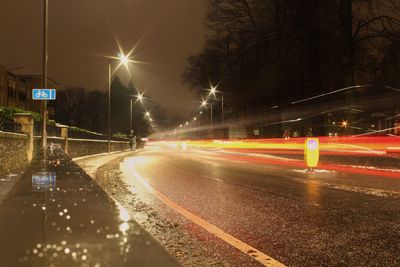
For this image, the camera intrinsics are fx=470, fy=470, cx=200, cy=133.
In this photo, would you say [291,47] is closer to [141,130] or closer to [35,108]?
[35,108]

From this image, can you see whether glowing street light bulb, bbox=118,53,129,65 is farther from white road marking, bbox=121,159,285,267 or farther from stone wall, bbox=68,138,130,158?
white road marking, bbox=121,159,285,267

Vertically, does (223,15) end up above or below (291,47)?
above

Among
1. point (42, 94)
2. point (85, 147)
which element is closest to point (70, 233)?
point (42, 94)

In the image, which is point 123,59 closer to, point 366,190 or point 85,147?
point 85,147

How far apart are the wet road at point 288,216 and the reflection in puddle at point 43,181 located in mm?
1965

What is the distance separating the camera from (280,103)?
42.6m

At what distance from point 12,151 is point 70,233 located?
11.3 meters

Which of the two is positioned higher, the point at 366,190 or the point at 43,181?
the point at 43,181

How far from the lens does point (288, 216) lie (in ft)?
25.9

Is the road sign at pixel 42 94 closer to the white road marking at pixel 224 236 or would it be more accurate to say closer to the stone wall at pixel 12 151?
the stone wall at pixel 12 151

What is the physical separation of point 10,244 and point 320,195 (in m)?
7.95

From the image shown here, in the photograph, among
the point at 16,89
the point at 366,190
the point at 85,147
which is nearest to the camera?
the point at 366,190

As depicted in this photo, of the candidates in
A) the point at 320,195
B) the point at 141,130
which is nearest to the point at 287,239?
the point at 320,195

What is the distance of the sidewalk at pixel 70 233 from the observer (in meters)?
3.60
